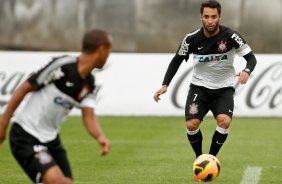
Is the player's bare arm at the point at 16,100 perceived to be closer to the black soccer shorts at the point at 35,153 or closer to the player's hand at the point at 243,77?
the black soccer shorts at the point at 35,153

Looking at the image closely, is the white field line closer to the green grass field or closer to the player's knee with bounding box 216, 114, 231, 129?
the green grass field

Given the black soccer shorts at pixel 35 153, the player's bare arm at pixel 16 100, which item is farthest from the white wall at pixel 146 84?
the player's bare arm at pixel 16 100

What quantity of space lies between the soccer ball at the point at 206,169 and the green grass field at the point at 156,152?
267 mm

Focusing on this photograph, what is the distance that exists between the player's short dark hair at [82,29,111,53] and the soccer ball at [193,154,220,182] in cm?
320

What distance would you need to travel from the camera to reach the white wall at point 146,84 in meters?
19.4

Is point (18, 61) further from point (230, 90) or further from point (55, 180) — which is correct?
point (55, 180)

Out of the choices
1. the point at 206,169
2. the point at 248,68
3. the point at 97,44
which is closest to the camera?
the point at 97,44

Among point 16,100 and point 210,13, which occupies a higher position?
point 16,100

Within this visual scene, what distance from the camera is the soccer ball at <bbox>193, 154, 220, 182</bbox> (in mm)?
9859

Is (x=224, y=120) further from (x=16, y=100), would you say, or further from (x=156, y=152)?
(x=16, y=100)

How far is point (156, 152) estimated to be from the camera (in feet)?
43.9

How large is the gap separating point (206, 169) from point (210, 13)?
194cm

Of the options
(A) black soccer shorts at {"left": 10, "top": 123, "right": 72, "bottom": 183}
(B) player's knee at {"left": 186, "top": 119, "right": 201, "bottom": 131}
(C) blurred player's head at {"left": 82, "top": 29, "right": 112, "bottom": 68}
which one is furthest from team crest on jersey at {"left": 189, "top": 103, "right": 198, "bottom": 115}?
(C) blurred player's head at {"left": 82, "top": 29, "right": 112, "bottom": 68}

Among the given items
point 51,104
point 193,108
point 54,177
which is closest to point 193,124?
point 193,108
